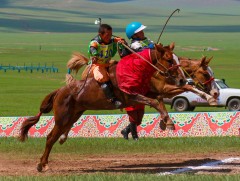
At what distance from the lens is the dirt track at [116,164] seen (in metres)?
12.9

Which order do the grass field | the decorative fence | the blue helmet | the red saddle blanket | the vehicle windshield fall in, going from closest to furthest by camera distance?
the red saddle blanket → the blue helmet → the grass field → the decorative fence → the vehicle windshield

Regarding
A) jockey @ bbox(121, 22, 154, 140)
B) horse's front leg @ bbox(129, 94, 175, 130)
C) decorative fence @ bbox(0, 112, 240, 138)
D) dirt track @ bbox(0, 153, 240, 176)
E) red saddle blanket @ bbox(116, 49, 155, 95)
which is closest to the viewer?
horse's front leg @ bbox(129, 94, 175, 130)

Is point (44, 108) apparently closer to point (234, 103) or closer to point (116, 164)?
point (116, 164)

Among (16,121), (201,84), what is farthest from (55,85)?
(201,84)

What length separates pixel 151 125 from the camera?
1941 cm

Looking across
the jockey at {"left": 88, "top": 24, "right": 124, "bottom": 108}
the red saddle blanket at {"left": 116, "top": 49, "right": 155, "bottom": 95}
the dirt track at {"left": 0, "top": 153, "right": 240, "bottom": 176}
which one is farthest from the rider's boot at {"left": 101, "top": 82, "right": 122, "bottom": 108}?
the dirt track at {"left": 0, "top": 153, "right": 240, "bottom": 176}

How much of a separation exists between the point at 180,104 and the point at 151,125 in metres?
16.0

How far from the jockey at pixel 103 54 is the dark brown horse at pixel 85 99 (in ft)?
0.34

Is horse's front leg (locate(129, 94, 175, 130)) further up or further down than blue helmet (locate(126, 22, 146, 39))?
further down

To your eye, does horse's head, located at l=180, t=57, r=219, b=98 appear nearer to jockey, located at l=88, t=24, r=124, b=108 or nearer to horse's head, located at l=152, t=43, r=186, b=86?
horse's head, located at l=152, t=43, r=186, b=86

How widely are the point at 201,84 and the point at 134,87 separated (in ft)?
4.79

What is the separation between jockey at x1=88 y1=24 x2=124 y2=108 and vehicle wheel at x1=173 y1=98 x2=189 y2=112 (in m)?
22.0

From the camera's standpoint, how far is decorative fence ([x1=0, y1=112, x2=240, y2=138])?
19.0 metres

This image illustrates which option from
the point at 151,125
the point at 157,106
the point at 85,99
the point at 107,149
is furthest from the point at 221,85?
the point at 157,106
